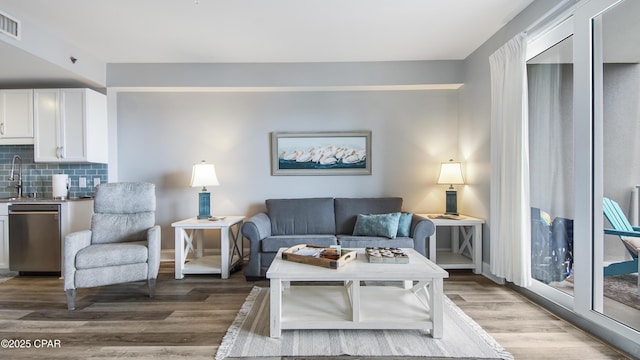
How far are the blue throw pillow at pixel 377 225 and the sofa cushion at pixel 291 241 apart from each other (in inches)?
14.4

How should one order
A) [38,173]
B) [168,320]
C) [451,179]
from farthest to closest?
[38,173], [451,179], [168,320]

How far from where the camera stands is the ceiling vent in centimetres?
263

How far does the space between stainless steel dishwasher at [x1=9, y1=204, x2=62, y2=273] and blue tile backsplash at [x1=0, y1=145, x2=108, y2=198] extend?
0.64m

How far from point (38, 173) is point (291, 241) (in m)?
3.46

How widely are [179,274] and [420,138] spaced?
3320 millimetres

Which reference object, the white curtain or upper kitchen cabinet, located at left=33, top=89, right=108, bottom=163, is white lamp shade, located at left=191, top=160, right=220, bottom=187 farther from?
the white curtain

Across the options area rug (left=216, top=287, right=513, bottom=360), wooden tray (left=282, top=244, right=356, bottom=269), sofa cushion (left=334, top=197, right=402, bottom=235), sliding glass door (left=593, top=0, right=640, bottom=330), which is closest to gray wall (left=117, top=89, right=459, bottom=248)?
sofa cushion (left=334, top=197, right=402, bottom=235)

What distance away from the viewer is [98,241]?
9.76 ft

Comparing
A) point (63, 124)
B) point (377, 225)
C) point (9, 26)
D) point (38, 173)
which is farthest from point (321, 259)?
point (38, 173)

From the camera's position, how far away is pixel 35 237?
341 cm

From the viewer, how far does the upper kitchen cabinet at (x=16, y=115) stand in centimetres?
368

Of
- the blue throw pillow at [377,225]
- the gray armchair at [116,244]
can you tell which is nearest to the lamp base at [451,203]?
the blue throw pillow at [377,225]

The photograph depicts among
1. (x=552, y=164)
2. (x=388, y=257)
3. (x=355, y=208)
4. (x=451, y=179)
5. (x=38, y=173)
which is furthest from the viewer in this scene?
(x=38, y=173)

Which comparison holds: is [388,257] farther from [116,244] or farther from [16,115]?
[16,115]
